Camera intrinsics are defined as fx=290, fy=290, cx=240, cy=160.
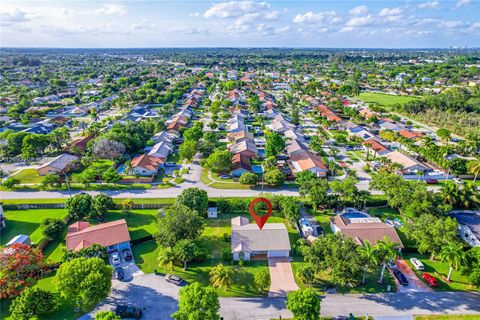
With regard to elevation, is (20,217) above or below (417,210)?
below

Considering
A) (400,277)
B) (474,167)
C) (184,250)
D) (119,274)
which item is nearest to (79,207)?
(119,274)

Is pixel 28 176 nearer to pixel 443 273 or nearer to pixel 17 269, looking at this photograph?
pixel 17 269

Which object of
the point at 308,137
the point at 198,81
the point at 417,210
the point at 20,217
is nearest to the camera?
the point at 417,210

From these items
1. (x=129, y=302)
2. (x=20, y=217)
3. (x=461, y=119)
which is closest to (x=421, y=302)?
(x=129, y=302)

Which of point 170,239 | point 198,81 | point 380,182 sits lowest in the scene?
point 170,239

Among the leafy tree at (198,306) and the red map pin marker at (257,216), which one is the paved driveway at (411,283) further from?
the leafy tree at (198,306)

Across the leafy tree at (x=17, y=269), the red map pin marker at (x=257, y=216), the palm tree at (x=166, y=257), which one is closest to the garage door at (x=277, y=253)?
the red map pin marker at (x=257, y=216)

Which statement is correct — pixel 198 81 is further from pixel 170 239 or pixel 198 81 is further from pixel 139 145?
pixel 170 239
